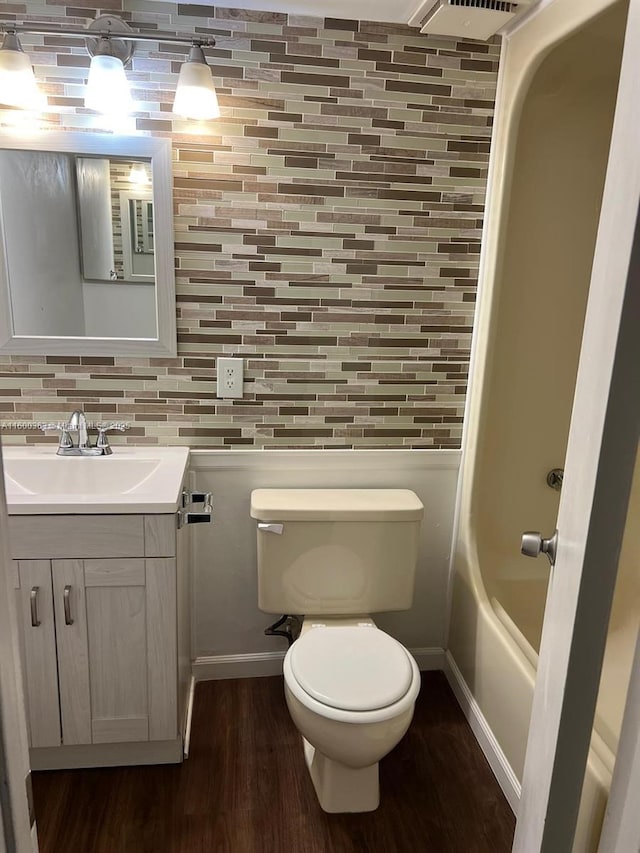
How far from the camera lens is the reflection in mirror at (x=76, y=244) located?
1.82m

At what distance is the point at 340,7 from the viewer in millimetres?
1738

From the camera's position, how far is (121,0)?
5.62 ft

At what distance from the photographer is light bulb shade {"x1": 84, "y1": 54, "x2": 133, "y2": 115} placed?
1.62m

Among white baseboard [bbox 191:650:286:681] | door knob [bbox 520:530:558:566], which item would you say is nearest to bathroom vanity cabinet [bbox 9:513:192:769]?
white baseboard [bbox 191:650:286:681]

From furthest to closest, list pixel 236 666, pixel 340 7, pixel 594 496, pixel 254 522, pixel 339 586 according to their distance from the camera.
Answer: pixel 236 666 < pixel 254 522 < pixel 339 586 < pixel 340 7 < pixel 594 496

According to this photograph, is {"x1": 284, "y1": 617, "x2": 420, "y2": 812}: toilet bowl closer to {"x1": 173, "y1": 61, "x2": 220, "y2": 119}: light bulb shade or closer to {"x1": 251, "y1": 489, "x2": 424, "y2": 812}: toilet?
{"x1": 251, "y1": 489, "x2": 424, "y2": 812}: toilet

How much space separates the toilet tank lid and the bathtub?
28 cm

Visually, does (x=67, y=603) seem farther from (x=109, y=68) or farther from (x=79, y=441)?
(x=109, y=68)

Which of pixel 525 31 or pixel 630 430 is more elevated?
pixel 525 31

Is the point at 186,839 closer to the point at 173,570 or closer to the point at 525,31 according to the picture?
the point at 173,570

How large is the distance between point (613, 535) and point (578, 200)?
140 centimetres

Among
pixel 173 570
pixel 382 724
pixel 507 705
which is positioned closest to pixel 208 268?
pixel 173 570

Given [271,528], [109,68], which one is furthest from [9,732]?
[109,68]

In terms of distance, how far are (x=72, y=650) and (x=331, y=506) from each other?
827mm
